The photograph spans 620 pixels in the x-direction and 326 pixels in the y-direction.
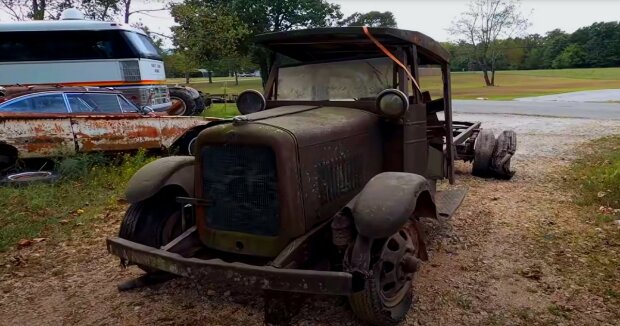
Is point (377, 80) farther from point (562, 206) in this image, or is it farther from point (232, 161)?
point (562, 206)

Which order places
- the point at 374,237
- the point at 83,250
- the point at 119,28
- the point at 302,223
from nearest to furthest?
the point at 374,237 → the point at 302,223 → the point at 83,250 → the point at 119,28

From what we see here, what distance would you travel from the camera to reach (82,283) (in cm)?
444

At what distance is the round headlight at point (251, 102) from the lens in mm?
5172

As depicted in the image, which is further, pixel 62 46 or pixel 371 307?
pixel 62 46

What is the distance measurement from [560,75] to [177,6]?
4297 centimetres

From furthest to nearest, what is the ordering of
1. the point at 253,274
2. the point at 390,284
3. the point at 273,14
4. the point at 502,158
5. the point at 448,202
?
the point at 273,14, the point at 502,158, the point at 448,202, the point at 390,284, the point at 253,274

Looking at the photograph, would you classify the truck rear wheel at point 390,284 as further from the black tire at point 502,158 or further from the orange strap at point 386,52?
the black tire at point 502,158

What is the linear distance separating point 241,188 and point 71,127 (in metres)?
5.45

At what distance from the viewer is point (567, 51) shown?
206ft

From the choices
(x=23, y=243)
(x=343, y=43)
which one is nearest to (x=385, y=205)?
(x=343, y=43)

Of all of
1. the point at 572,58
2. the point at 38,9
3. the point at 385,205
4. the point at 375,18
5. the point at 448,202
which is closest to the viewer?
the point at 385,205

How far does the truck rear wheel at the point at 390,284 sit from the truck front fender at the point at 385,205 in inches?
10.0

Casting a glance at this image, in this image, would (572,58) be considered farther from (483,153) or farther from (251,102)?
(251,102)

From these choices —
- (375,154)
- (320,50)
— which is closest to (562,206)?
(375,154)
